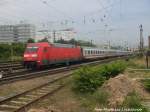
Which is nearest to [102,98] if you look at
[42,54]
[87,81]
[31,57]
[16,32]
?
[87,81]

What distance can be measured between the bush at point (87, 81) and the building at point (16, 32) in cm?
6048

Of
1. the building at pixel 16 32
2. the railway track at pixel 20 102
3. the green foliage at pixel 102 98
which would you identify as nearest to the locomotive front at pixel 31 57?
the railway track at pixel 20 102

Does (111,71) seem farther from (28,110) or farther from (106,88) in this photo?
(28,110)

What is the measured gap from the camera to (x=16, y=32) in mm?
76125

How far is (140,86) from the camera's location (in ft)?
42.1

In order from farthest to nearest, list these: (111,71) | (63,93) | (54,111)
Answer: (111,71), (63,93), (54,111)

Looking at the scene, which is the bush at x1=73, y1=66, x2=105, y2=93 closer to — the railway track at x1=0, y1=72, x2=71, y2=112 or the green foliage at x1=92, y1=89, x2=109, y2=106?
the railway track at x1=0, y1=72, x2=71, y2=112

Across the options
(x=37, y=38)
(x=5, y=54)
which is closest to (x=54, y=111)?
(x=5, y=54)

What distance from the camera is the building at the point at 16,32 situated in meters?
75.7

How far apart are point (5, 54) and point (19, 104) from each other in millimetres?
42056

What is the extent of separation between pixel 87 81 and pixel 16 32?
211 feet

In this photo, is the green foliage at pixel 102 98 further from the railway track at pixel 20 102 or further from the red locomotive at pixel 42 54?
the red locomotive at pixel 42 54

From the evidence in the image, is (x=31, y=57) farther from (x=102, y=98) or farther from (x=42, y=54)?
(x=102, y=98)

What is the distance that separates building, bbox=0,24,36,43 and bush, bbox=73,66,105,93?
60.5 metres
